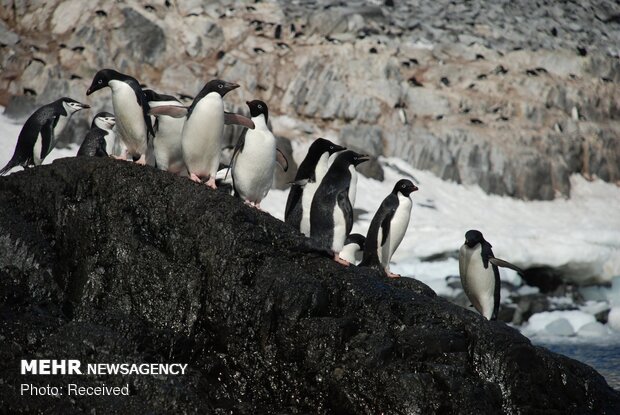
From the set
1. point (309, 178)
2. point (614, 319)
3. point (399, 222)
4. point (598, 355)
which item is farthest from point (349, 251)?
point (614, 319)

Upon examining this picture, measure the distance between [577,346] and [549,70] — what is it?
1399 centimetres

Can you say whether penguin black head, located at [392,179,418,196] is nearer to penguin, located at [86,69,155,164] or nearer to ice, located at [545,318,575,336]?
penguin, located at [86,69,155,164]

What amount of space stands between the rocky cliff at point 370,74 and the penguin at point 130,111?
12029mm

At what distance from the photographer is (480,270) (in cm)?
934

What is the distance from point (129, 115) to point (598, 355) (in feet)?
23.6

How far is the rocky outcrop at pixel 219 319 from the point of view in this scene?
5656 mm

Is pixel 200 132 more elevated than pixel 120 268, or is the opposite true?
pixel 200 132

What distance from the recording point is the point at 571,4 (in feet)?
91.6

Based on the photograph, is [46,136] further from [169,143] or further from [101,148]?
[169,143]

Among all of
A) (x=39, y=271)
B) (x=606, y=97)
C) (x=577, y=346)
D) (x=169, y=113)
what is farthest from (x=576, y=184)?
(x=39, y=271)

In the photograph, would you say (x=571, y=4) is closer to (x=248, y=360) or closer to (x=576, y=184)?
(x=576, y=184)

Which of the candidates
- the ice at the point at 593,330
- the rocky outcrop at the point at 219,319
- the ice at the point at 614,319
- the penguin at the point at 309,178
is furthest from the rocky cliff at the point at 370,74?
the rocky outcrop at the point at 219,319

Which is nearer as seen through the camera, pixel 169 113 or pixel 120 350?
pixel 120 350

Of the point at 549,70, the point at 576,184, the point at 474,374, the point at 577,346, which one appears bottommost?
the point at 576,184
